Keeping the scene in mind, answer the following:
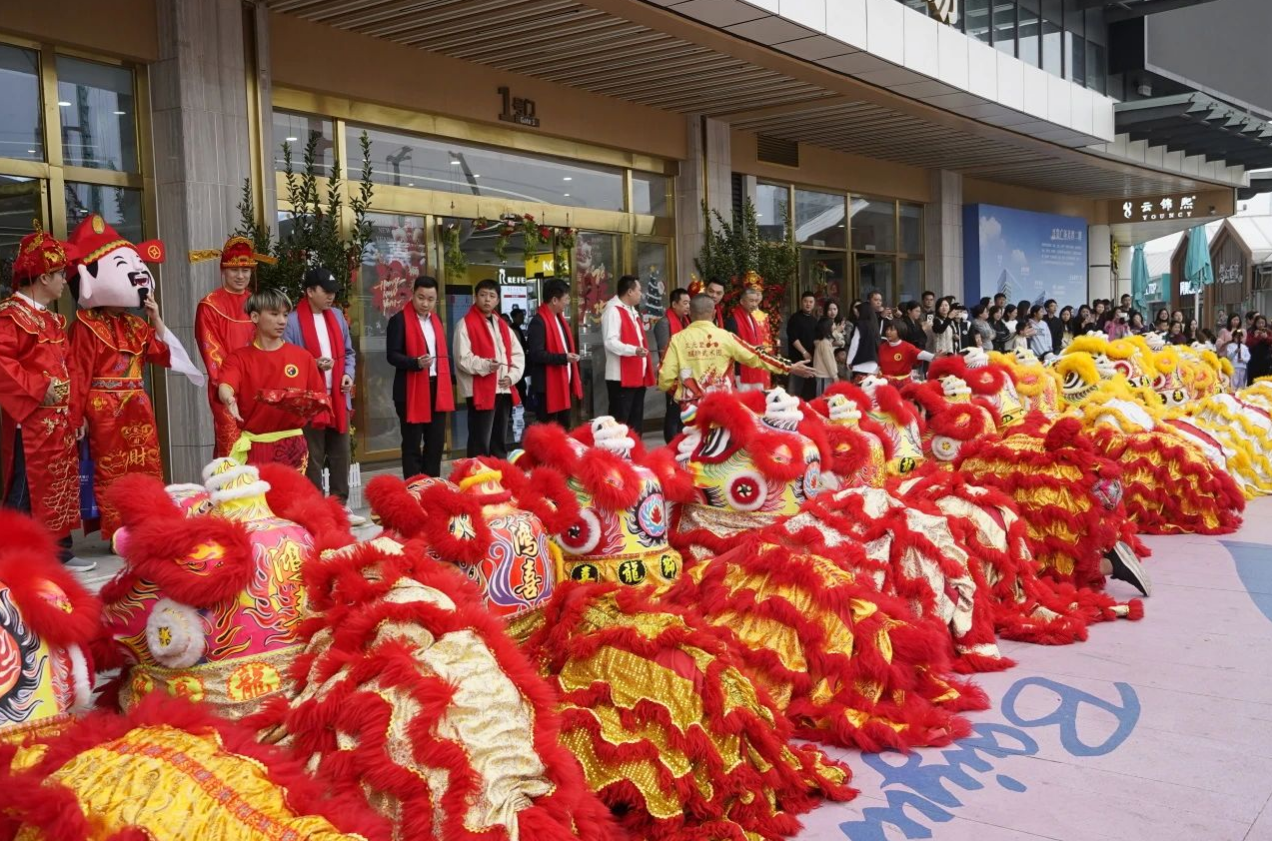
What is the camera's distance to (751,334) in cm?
827

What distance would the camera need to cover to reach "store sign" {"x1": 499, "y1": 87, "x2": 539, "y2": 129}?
8.46m

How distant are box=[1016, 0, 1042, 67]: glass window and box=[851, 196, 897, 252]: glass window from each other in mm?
2299

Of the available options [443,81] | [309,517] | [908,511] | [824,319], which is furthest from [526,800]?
[824,319]

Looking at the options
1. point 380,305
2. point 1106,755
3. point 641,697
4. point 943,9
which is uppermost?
point 943,9

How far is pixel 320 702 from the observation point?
5.85ft

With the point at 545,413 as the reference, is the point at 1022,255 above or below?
above

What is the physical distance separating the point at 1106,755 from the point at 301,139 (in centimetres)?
623

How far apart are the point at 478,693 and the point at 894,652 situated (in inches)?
56.8

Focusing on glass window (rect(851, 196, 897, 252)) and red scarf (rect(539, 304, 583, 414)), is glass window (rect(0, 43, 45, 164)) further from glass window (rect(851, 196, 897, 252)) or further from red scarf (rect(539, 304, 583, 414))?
glass window (rect(851, 196, 897, 252))

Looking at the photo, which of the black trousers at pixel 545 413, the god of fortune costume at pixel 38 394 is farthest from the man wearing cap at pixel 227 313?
the black trousers at pixel 545 413

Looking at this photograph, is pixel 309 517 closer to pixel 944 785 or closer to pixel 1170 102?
Result: pixel 944 785

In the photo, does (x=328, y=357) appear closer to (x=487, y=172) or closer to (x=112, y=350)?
(x=112, y=350)

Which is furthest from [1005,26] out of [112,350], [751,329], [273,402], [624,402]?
[273,402]

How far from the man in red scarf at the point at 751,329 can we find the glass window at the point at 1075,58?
7921 mm
